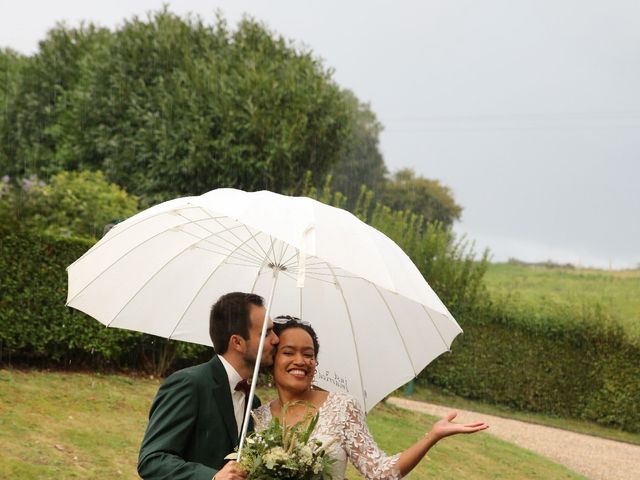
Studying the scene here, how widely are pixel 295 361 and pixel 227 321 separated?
1.11 feet

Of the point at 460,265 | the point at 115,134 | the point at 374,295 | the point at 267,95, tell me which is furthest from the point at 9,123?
the point at 374,295

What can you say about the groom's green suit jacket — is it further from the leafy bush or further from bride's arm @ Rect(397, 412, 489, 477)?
the leafy bush

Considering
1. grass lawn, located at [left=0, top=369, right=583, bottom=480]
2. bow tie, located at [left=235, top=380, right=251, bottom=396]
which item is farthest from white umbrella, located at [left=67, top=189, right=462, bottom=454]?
grass lawn, located at [left=0, top=369, right=583, bottom=480]

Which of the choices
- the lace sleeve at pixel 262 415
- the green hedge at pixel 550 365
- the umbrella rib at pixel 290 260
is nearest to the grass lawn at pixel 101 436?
the umbrella rib at pixel 290 260

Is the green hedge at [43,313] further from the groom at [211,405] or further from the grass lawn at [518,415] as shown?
the grass lawn at [518,415]

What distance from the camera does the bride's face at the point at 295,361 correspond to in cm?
405

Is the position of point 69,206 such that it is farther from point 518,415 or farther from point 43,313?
point 518,415

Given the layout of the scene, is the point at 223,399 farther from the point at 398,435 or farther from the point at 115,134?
the point at 115,134

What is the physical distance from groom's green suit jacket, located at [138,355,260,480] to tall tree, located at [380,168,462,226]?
56610 mm

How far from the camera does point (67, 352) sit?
44.4 feet

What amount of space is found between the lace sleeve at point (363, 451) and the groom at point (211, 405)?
0.42 meters

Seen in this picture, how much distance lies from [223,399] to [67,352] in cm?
1021

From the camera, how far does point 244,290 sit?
16.2 feet

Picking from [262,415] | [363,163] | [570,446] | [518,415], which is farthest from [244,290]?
[363,163]
